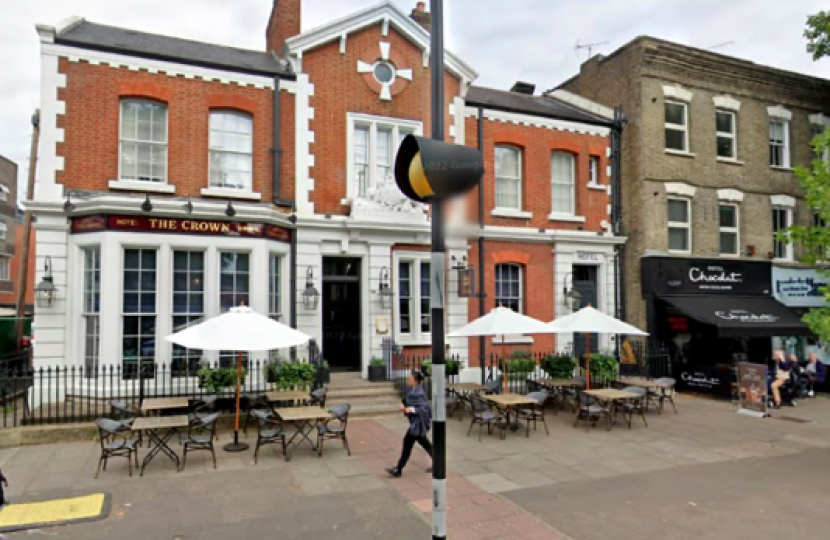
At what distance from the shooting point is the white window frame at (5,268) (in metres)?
41.0

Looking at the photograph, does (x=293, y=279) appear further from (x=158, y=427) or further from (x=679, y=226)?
(x=679, y=226)

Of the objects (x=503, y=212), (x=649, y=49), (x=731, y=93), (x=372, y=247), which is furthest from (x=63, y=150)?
(x=731, y=93)

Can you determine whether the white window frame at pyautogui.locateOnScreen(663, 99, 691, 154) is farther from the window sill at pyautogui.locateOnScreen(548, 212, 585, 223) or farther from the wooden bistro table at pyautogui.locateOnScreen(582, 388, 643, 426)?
the wooden bistro table at pyautogui.locateOnScreen(582, 388, 643, 426)

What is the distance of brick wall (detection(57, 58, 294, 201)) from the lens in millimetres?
12266

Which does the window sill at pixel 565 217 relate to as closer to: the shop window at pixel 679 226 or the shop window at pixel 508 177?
the shop window at pixel 508 177

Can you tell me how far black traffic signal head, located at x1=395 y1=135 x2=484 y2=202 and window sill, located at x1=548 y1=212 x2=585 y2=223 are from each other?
13.5 metres

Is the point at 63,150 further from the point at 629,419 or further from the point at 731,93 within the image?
the point at 731,93

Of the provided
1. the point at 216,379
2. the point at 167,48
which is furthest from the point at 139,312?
the point at 167,48

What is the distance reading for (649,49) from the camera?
17.5 meters

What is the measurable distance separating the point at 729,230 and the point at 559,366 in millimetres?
8830

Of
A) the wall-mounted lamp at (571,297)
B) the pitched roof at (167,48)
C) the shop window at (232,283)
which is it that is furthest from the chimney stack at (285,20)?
the wall-mounted lamp at (571,297)

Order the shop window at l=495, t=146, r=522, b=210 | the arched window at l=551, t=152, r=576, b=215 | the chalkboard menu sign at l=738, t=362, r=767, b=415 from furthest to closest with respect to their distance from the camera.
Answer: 1. the arched window at l=551, t=152, r=576, b=215
2. the shop window at l=495, t=146, r=522, b=210
3. the chalkboard menu sign at l=738, t=362, r=767, b=415

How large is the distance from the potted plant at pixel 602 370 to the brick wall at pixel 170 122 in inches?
355

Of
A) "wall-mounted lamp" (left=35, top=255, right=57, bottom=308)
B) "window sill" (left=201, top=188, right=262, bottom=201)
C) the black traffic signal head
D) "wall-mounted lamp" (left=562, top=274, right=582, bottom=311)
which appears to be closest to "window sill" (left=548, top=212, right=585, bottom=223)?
"wall-mounted lamp" (left=562, top=274, right=582, bottom=311)
